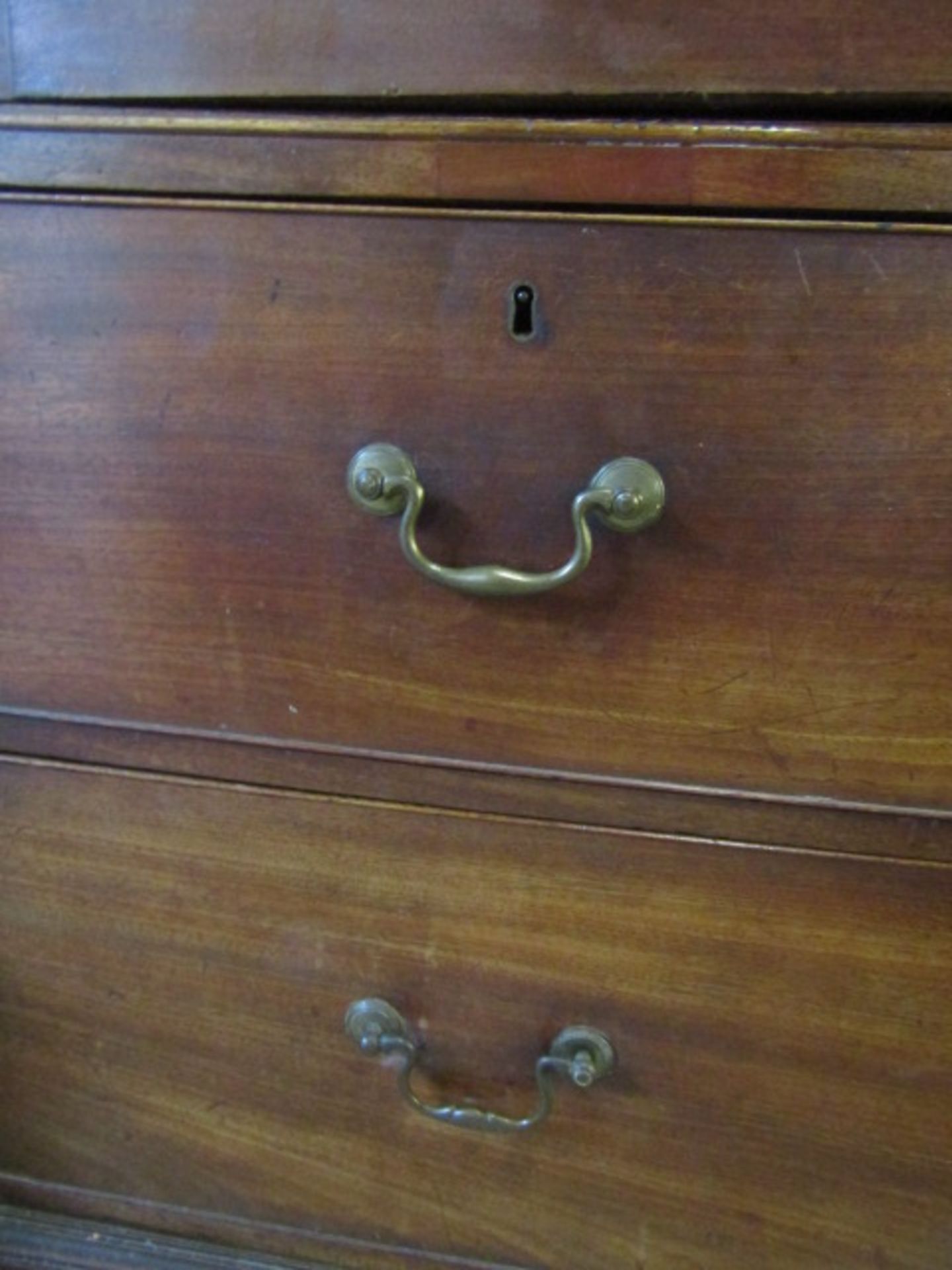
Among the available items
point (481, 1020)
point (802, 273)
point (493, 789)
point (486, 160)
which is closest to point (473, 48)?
point (486, 160)

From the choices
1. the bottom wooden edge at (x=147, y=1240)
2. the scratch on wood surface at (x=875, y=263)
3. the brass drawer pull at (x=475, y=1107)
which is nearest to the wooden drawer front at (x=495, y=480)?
the scratch on wood surface at (x=875, y=263)

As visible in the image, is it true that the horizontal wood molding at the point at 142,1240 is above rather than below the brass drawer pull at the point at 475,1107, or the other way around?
below

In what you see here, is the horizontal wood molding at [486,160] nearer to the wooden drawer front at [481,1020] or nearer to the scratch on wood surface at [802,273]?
the scratch on wood surface at [802,273]

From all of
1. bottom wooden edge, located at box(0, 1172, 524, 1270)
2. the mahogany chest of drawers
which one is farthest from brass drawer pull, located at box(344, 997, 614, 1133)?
bottom wooden edge, located at box(0, 1172, 524, 1270)

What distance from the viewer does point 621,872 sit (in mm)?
478

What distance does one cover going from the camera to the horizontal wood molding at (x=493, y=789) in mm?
450

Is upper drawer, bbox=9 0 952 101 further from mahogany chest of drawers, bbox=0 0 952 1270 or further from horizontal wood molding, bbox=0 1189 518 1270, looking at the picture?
horizontal wood molding, bbox=0 1189 518 1270

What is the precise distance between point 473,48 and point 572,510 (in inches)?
6.5

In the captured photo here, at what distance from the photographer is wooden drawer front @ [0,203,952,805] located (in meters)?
0.40

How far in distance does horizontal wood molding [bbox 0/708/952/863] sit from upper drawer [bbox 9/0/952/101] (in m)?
0.26

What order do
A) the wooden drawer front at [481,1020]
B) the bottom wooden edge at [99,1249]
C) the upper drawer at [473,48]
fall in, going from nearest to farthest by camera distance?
the upper drawer at [473,48] → the wooden drawer front at [481,1020] → the bottom wooden edge at [99,1249]

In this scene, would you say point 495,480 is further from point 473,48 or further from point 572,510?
point 473,48

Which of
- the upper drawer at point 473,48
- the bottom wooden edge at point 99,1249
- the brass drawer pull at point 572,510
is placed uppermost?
the upper drawer at point 473,48

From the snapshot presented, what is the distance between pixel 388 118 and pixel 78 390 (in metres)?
0.16
